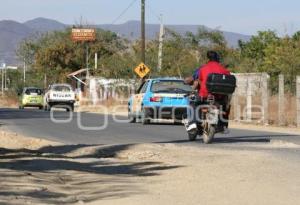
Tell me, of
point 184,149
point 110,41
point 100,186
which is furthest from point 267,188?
point 110,41

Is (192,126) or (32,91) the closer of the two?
(192,126)

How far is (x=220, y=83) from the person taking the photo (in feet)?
51.4

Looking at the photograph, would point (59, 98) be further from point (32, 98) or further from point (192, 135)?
point (192, 135)

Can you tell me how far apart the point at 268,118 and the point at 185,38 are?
3252 cm

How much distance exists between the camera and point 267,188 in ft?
31.4

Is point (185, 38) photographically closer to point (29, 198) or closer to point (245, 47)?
point (245, 47)

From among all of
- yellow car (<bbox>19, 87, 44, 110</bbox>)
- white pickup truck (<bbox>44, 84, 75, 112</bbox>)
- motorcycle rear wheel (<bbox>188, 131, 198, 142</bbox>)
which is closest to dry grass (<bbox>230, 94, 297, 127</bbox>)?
motorcycle rear wheel (<bbox>188, 131, 198, 142</bbox>)

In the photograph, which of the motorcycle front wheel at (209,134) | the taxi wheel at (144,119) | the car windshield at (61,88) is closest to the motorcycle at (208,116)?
the motorcycle front wheel at (209,134)

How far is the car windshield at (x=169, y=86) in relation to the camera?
2488cm

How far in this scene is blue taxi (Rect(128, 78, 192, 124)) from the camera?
2459 cm

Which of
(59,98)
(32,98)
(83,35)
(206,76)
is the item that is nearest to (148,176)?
(206,76)

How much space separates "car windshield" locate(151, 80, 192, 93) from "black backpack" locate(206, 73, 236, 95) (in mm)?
9038

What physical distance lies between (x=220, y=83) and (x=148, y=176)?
Result: 5140 millimetres

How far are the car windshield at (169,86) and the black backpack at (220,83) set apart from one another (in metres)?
9.04
